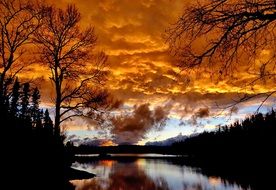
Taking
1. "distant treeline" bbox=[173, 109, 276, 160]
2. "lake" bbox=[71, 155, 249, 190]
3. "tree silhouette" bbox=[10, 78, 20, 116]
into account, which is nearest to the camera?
"tree silhouette" bbox=[10, 78, 20, 116]

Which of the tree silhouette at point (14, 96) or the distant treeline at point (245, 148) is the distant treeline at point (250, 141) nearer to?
the distant treeline at point (245, 148)

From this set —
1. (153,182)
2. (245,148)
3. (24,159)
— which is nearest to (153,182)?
(153,182)

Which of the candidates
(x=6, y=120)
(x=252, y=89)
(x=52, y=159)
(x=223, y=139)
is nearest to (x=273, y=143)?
(x=223, y=139)

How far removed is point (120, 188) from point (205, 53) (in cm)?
3618

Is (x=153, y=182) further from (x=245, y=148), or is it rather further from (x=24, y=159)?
(x=245, y=148)

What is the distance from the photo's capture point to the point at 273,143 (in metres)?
104

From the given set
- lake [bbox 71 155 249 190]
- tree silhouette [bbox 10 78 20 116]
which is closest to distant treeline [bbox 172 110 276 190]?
lake [bbox 71 155 249 190]

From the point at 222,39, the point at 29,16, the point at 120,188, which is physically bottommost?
the point at 120,188

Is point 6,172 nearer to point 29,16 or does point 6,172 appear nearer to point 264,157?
point 29,16

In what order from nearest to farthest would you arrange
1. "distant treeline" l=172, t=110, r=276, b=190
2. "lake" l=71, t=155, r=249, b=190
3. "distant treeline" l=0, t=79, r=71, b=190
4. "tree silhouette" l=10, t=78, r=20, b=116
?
"distant treeline" l=0, t=79, r=71, b=190 → "tree silhouette" l=10, t=78, r=20, b=116 → "lake" l=71, t=155, r=249, b=190 → "distant treeline" l=172, t=110, r=276, b=190

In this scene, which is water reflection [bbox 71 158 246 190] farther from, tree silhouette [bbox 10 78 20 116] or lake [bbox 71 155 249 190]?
tree silhouette [bbox 10 78 20 116]

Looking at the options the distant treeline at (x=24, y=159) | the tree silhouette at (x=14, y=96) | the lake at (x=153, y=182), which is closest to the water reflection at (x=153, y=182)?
the lake at (x=153, y=182)

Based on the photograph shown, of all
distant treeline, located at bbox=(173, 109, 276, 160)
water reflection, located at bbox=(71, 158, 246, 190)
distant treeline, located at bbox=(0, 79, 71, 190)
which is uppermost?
distant treeline, located at bbox=(173, 109, 276, 160)

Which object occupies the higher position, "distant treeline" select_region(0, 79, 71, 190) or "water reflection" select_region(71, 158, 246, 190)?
"distant treeline" select_region(0, 79, 71, 190)
